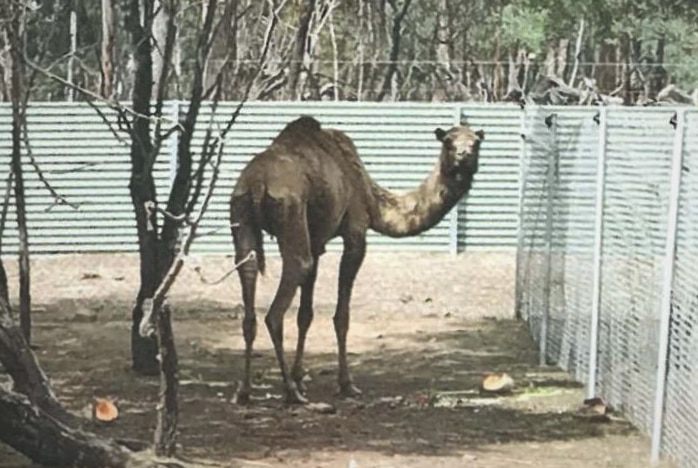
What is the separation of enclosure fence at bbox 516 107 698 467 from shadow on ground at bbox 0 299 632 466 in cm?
35

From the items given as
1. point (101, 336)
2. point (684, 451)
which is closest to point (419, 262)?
point (101, 336)

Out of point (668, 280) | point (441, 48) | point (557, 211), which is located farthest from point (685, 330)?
point (441, 48)

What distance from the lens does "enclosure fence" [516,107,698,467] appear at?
852cm

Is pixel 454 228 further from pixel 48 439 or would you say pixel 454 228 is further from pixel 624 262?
pixel 48 439

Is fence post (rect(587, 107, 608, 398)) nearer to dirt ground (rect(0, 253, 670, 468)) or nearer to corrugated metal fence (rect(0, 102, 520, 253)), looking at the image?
dirt ground (rect(0, 253, 670, 468))

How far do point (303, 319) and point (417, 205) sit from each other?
1.39m

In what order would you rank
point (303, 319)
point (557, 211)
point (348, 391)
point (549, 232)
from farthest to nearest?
point (549, 232) → point (557, 211) → point (303, 319) → point (348, 391)

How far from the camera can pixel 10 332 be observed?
25.5 ft

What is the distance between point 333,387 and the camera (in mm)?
11250

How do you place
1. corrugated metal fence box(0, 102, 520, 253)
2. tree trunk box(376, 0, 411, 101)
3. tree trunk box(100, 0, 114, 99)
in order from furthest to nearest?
1. tree trunk box(376, 0, 411, 101)
2. corrugated metal fence box(0, 102, 520, 253)
3. tree trunk box(100, 0, 114, 99)

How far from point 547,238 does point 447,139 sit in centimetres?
199

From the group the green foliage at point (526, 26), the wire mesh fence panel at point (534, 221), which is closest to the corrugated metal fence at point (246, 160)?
the wire mesh fence panel at point (534, 221)

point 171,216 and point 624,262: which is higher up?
point 171,216

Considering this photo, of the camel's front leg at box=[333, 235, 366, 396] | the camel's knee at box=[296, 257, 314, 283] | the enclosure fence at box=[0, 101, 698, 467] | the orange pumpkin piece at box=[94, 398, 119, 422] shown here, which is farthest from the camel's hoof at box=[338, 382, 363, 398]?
the orange pumpkin piece at box=[94, 398, 119, 422]
